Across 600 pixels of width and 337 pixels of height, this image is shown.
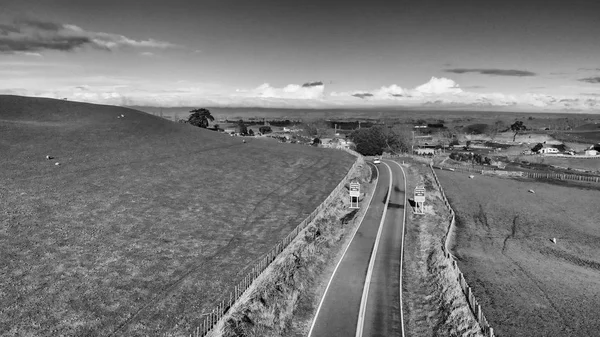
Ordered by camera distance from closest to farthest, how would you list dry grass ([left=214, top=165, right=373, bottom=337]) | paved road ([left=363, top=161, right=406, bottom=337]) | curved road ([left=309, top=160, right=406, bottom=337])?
1. dry grass ([left=214, top=165, right=373, bottom=337])
2. curved road ([left=309, top=160, right=406, bottom=337])
3. paved road ([left=363, top=161, right=406, bottom=337])

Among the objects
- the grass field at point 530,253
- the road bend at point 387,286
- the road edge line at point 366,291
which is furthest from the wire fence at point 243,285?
the grass field at point 530,253

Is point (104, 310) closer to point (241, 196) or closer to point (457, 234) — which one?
point (241, 196)

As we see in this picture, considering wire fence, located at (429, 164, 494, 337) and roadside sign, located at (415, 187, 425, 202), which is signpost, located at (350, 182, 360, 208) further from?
wire fence, located at (429, 164, 494, 337)

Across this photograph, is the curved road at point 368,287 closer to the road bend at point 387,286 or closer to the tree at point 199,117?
the road bend at point 387,286

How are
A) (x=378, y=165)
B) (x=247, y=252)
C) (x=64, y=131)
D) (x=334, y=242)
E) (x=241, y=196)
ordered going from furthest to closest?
(x=378, y=165) < (x=64, y=131) < (x=241, y=196) < (x=334, y=242) < (x=247, y=252)

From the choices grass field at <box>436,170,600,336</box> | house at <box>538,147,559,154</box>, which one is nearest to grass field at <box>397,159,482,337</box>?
grass field at <box>436,170,600,336</box>

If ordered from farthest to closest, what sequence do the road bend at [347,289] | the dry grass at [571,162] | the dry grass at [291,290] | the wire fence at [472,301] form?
the dry grass at [571,162]
the road bend at [347,289]
the dry grass at [291,290]
the wire fence at [472,301]

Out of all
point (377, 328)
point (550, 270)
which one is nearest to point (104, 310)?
point (377, 328)
